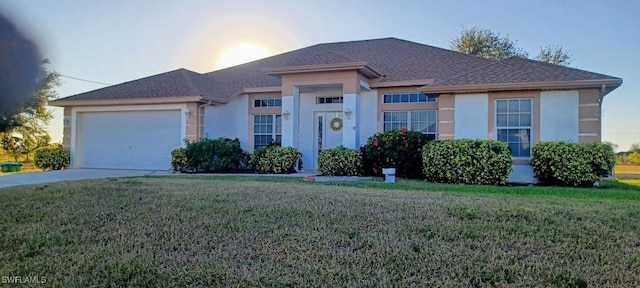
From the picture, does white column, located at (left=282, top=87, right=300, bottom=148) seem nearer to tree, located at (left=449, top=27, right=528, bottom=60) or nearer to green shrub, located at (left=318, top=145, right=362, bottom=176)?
green shrub, located at (left=318, top=145, right=362, bottom=176)

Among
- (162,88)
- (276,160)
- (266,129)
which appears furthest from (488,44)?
(162,88)

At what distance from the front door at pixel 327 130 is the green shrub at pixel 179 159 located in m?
4.63

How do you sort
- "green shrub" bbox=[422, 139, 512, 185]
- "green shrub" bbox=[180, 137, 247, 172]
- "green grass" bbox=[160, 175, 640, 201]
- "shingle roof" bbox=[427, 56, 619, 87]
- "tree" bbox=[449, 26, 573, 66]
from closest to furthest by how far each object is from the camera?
"green grass" bbox=[160, 175, 640, 201] → "green shrub" bbox=[422, 139, 512, 185] → "shingle roof" bbox=[427, 56, 619, 87] → "green shrub" bbox=[180, 137, 247, 172] → "tree" bbox=[449, 26, 573, 66]

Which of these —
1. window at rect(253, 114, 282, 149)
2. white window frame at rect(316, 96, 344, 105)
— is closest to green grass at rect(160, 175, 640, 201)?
white window frame at rect(316, 96, 344, 105)

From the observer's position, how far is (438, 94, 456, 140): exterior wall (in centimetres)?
1334

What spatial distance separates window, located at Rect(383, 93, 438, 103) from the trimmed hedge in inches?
220

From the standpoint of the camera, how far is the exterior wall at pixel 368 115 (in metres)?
15.6

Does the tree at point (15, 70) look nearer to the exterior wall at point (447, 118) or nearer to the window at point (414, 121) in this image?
the exterior wall at point (447, 118)

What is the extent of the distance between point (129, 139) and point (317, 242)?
47.8 ft

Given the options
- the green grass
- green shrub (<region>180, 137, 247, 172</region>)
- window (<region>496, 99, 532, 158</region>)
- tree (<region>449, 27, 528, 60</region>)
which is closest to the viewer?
the green grass

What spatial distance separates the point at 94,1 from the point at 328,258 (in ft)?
9.13

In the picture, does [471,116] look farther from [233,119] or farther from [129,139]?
[129,139]

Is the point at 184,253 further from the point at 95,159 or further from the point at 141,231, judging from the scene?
the point at 95,159

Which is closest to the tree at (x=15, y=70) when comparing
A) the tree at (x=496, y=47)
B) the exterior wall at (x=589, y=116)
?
the exterior wall at (x=589, y=116)
